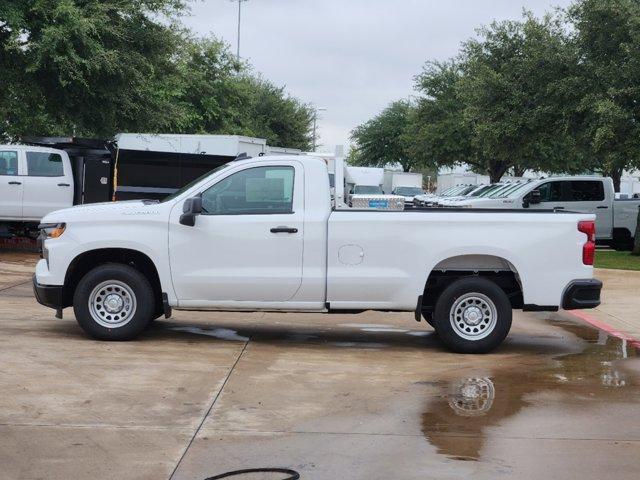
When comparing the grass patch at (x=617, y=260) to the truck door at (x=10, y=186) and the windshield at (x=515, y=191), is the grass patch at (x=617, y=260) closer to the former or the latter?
the windshield at (x=515, y=191)

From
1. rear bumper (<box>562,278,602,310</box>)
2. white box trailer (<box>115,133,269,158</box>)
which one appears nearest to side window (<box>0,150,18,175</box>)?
white box trailer (<box>115,133,269,158</box>)

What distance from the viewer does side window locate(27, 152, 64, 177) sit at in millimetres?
21094

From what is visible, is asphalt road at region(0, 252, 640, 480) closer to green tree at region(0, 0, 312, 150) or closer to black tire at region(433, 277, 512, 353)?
black tire at region(433, 277, 512, 353)

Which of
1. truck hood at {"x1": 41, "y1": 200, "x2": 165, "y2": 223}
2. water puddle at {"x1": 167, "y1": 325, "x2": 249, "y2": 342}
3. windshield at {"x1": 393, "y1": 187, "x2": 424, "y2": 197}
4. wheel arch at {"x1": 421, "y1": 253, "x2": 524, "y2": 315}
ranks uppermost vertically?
windshield at {"x1": 393, "y1": 187, "x2": 424, "y2": 197}

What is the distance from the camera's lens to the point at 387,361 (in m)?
9.50

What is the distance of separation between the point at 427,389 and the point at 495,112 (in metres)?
20.9

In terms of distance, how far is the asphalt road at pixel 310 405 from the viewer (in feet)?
19.7

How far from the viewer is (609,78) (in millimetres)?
24328

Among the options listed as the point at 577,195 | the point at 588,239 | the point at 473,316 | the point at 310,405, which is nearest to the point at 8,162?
the point at 577,195

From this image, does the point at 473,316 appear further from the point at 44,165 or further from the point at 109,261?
the point at 44,165

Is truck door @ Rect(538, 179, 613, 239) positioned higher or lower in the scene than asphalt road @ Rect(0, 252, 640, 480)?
higher

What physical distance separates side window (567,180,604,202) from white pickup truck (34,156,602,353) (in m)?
14.8

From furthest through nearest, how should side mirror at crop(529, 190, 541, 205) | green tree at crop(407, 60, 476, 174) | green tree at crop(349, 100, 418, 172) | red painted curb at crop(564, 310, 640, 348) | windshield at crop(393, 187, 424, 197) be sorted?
1. green tree at crop(349, 100, 418, 172)
2. windshield at crop(393, 187, 424, 197)
3. green tree at crop(407, 60, 476, 174)
4. side mirror at crop(529, 190, 541, 205)
5. red painted curb at crop(564, 310, 640, 348)

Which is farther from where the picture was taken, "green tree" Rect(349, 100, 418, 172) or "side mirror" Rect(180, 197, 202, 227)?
"green tree" Rect(349, 100, 418, 172)
